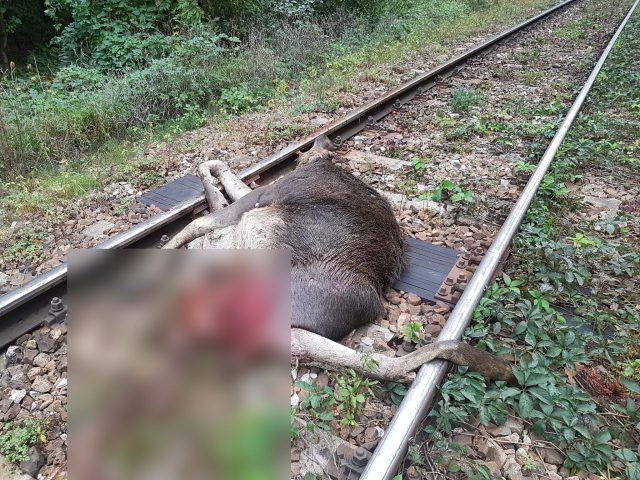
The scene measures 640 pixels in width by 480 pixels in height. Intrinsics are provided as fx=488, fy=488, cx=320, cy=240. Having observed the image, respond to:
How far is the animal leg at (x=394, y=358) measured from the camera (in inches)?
108

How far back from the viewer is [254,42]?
10.4 m

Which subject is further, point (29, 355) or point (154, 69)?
point (154, 69)

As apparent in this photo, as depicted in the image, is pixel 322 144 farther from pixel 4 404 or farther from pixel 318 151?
pixel 4 404

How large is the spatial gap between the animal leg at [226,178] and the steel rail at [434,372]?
2.21 meters

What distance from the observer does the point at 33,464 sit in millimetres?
2400

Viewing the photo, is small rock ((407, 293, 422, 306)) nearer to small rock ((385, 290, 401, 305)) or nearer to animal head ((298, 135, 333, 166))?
small rock ((385, 290, 401, 305))

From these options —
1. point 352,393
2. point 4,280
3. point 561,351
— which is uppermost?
point 4,280

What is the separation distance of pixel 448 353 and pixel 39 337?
256 centimetres

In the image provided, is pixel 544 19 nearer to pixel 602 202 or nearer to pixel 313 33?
pixel 313 33

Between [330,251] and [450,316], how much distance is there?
89cm

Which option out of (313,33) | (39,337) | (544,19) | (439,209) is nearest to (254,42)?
(313,33)

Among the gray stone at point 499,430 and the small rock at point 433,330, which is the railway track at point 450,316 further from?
the gray stone at point 499,430

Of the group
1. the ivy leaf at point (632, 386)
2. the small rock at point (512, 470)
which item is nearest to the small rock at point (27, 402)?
the small rock at point (512, 470)

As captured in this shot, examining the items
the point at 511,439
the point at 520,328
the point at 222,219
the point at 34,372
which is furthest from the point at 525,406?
the point at 34,372
